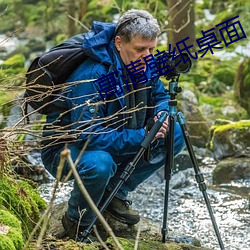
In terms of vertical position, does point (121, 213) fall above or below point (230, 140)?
above

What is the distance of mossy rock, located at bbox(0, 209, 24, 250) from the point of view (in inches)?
88.6

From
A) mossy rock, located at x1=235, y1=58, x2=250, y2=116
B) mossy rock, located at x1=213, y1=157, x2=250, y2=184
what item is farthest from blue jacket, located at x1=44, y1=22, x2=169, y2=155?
mossy rock, located at x1=235, y1=58, x2=250, y2=116

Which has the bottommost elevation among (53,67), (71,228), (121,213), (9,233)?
(121,213)

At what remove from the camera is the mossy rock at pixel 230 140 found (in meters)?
6.62

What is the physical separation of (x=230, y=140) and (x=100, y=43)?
12.1 ft

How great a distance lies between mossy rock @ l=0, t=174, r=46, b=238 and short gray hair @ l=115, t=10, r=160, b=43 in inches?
40.3

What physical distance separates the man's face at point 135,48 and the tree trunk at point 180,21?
22.0 feet

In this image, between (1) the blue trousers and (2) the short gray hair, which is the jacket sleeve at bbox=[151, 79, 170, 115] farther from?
(2) the short gray hair

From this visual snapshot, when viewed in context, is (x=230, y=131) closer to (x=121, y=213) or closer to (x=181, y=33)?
(x=121, y=213)

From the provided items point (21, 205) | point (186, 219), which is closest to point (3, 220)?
point (21, 205)

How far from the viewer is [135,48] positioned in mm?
3273

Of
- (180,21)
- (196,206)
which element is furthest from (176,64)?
(180,21)

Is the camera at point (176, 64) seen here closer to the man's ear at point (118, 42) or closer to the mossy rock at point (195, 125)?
the man's ear at point (118, 42)

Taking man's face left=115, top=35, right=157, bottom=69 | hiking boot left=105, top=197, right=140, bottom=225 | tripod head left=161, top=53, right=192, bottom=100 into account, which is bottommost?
hiking boot left=105, top=197, right=140, bottom=225
